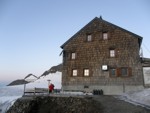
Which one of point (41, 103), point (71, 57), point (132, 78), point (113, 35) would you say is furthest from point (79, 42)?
Answer: point (41, 103)

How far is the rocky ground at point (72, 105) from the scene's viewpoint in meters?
13.7

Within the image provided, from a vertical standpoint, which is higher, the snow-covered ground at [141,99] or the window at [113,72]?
the window at [113,72]

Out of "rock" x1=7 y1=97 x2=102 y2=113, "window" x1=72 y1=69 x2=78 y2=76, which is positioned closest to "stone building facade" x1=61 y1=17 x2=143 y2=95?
"window" x1=72 y1=69 x2=78 y2=76

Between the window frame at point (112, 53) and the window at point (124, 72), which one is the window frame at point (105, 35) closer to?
the window frame at point (112, 53)

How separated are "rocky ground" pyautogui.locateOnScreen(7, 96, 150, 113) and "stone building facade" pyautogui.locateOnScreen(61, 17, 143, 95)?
7.81 m

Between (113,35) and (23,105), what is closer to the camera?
(23,105)

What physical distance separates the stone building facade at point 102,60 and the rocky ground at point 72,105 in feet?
25.6

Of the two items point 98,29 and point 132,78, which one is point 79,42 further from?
point 132,78

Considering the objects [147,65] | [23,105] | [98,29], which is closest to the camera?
[23,105]

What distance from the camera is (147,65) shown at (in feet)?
77.6

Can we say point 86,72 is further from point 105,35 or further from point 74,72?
point 105,35

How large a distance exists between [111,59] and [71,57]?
628 centimetres

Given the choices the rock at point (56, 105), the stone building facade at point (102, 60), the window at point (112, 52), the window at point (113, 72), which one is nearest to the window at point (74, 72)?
the stone building facade at point (102, 60)

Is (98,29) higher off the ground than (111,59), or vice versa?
(98,29)
